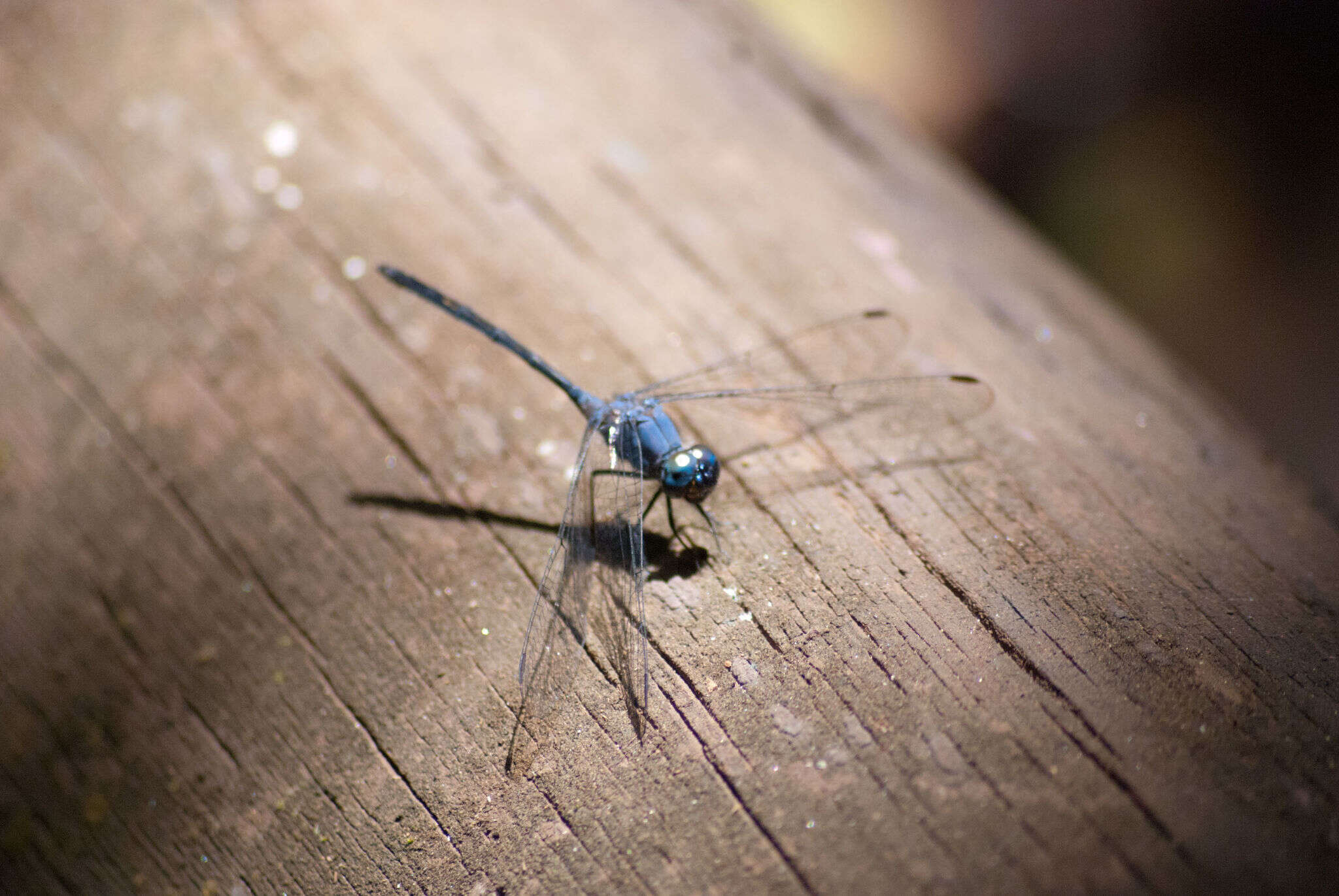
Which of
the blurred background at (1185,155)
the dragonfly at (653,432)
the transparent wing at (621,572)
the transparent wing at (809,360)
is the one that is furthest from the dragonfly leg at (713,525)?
the blurred background at (1185,155)

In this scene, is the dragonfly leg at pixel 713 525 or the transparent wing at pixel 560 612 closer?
the transparent wing at pixel 560 612

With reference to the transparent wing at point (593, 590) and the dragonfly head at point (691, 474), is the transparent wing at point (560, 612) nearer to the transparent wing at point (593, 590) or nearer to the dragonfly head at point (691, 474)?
the transparent wing at point (593, 590)

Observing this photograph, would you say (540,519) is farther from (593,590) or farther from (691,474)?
(691,474)

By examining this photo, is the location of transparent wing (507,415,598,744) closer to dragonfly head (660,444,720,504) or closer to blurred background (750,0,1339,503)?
dragonfly head (660,444,720,504)

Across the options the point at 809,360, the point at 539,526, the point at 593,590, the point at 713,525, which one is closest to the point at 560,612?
the point at 593,590

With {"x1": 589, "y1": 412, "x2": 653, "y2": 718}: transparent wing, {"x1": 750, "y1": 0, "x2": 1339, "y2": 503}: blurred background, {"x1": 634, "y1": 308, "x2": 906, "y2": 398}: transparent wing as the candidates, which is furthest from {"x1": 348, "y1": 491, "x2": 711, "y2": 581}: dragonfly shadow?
{"x1": 750, "y1": 0, "x2": 1339, "y2": 503}: blurred background
